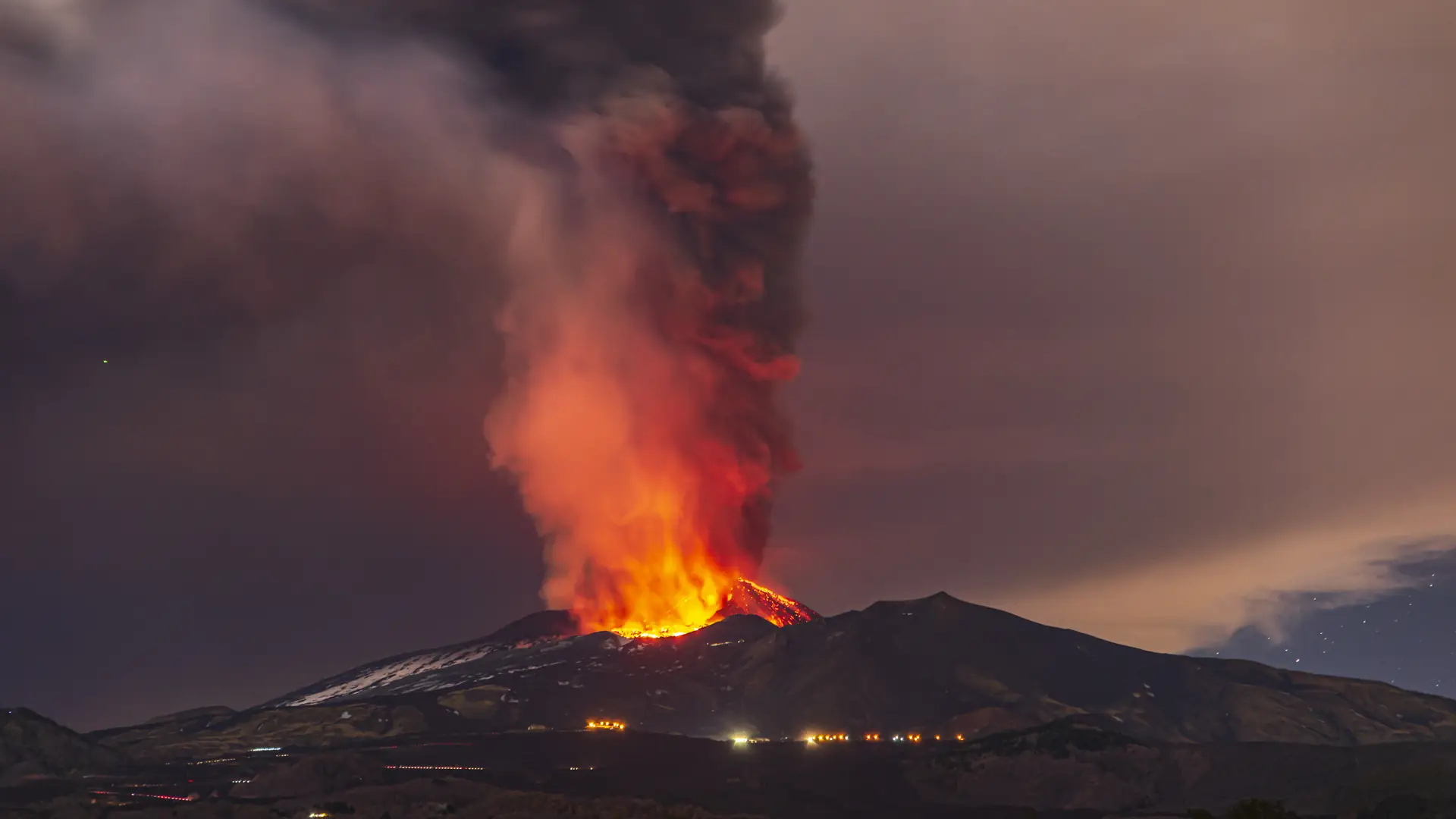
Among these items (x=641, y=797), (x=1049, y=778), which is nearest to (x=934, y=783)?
(x=1049, y=778)

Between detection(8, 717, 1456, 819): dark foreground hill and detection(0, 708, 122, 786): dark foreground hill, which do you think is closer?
detection(8, 717, 1456, 819): dark foreground hill

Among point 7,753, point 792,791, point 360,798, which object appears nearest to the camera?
point 360,798

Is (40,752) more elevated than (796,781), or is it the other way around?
(40,752)

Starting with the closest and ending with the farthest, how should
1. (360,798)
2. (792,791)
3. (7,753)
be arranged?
1. (360,798)
2. (792,791)
3. (7,753)

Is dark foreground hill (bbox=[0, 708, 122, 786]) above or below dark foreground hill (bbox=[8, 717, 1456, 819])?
above

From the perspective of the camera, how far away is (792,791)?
169 metres

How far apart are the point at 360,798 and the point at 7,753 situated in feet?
212

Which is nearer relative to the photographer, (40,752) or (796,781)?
(796,781)

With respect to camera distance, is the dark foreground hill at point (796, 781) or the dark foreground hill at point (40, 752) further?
the dark foreground hill at point (40, 752)

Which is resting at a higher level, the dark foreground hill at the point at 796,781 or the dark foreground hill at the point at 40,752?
the dark foreground hill at the point at 40,752

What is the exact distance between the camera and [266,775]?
171375mm

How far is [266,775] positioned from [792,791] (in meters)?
63.0

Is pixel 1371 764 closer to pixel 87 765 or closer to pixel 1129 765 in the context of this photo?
pixel 1129 765

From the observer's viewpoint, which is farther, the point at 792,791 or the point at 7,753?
the point at 7,753
